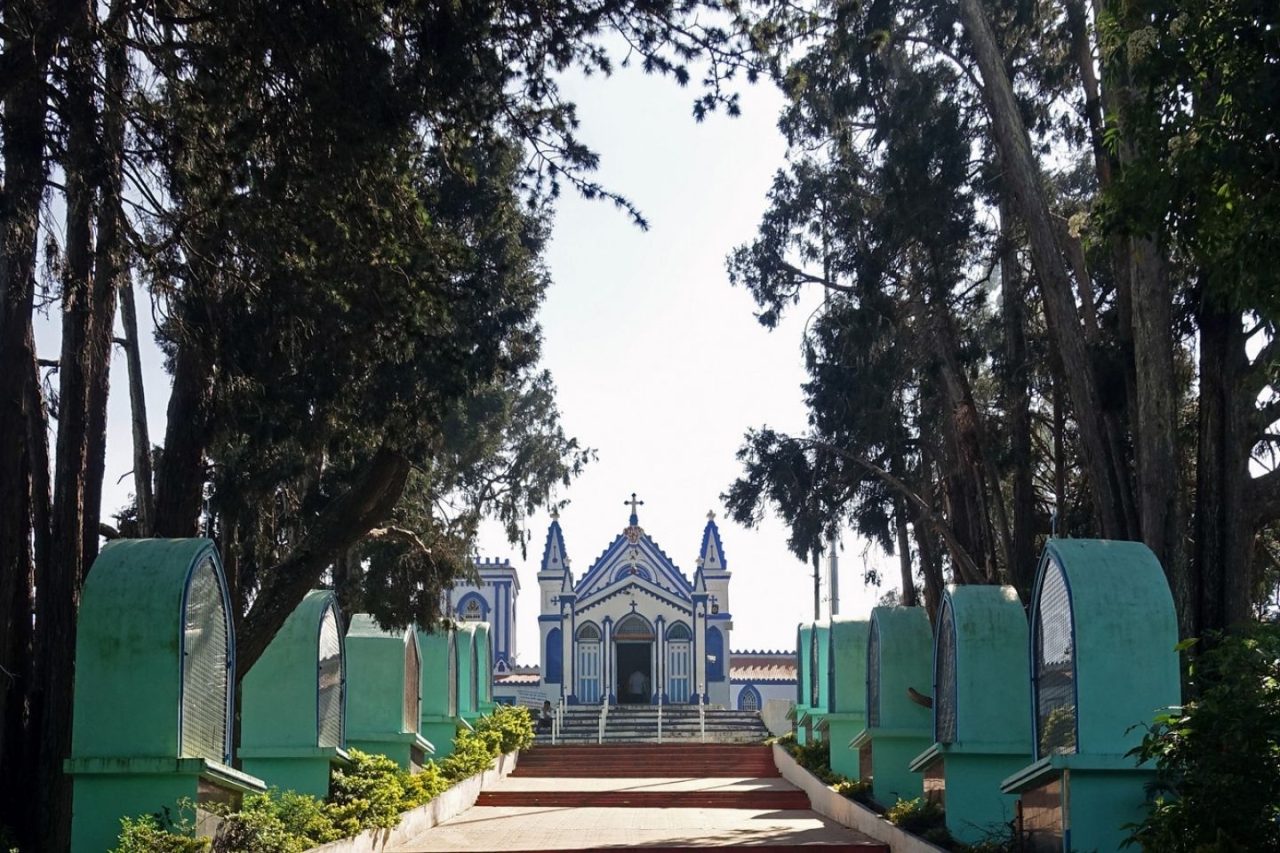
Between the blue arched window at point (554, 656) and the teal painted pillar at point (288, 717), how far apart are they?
30.9 metres

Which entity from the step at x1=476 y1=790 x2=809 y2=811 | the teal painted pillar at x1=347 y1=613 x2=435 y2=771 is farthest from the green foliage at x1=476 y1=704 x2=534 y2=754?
the teal painted pillar at x1=347 y1=613 x2=435 y2=771

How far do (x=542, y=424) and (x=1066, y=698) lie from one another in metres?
21.7

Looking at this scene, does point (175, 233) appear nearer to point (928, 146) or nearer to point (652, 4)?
point (652, 4)

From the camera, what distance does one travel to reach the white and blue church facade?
4619cm

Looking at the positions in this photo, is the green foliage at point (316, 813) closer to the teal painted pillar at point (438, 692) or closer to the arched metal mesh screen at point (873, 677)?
the teal painted pillar at point (438, 692)

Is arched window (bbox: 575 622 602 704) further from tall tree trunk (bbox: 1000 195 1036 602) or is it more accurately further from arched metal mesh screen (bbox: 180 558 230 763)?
arched metal mesh screen (bbox: 180 558 230 763)

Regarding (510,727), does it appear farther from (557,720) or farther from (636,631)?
(636,631)

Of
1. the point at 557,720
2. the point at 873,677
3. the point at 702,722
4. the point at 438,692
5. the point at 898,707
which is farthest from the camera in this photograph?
the point at 702,722

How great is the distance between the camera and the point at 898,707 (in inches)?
757

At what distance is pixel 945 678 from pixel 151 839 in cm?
756

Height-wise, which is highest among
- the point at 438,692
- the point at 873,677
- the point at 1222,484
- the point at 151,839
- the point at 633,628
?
the point at 1222,484

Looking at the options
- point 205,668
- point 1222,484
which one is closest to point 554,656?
point 1222,484

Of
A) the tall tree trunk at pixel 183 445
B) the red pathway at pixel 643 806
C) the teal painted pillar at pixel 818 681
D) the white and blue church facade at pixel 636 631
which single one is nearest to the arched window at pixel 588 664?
the white and blue church facade at pixel 636 631

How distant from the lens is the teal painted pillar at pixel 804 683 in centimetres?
2993
